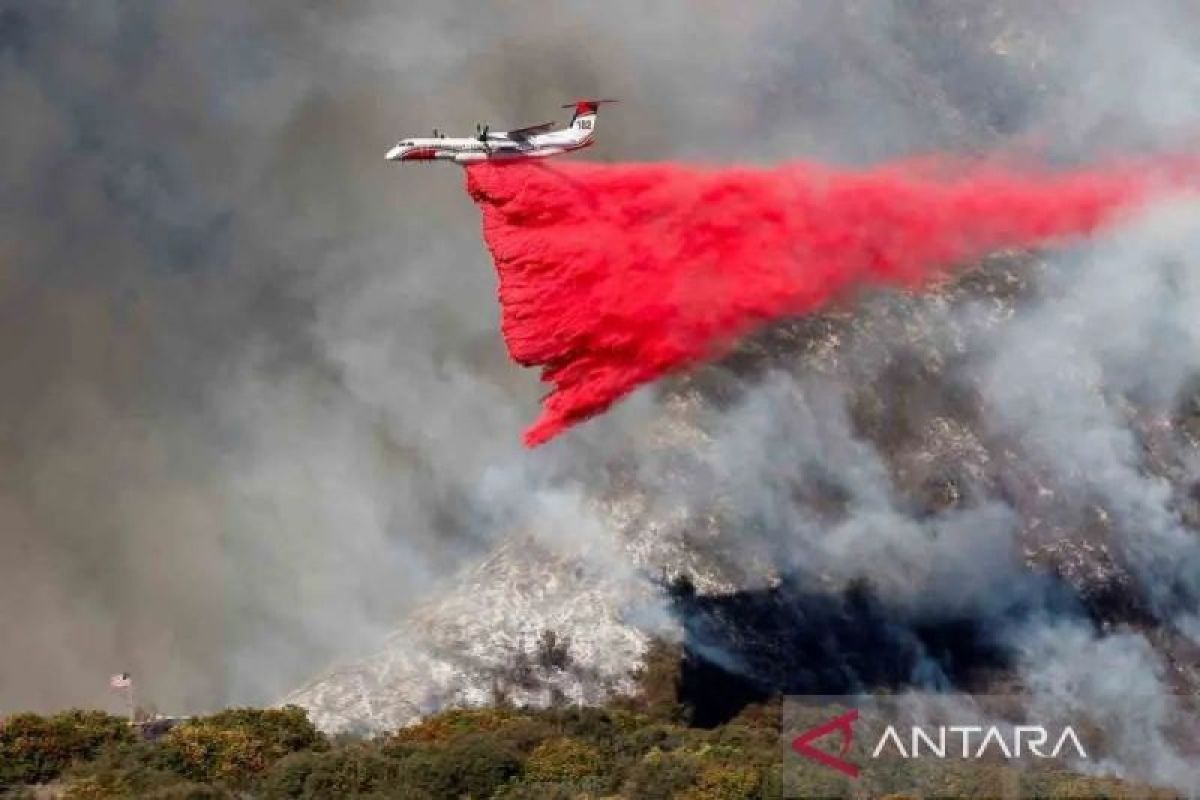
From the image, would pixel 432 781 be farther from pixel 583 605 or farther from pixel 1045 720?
pixel 1045 720

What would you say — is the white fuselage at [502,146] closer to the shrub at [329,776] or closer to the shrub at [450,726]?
the shrub at [329,776]

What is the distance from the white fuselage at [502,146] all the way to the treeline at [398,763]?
26.4m

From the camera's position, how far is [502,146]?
299ft

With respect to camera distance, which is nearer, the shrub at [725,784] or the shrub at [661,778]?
the shrub at [725,784]

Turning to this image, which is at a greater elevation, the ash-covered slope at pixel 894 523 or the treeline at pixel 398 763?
the ash-covered slope at pixel 894 523

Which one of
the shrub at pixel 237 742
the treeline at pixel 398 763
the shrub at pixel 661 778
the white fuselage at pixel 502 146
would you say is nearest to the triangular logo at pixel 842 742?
the treeline at pixel 398 763

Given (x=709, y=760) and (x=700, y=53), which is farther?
(x=700, y=53)

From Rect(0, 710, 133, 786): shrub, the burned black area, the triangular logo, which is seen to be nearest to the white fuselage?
the triangular logo

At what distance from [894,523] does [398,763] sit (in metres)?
46.3

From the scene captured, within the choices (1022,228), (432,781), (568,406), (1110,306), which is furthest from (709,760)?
(1110,306)

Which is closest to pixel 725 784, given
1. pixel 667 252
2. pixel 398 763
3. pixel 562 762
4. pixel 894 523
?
pixel 562 762

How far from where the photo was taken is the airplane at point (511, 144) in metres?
91.1

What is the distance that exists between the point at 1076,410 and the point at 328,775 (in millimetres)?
63368

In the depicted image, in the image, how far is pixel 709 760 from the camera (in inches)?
4136
